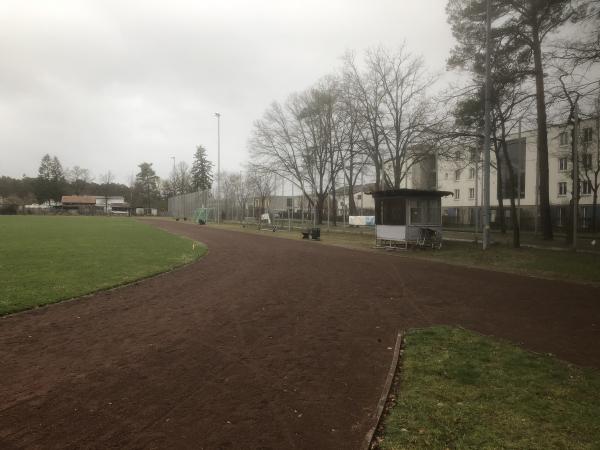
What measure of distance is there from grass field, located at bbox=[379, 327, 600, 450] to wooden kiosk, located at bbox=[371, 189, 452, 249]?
14791mm

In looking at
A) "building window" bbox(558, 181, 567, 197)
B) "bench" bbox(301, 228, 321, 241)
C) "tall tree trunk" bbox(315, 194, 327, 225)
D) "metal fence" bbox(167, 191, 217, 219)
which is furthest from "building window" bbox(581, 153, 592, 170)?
"metal fence" bbox(167, 191, 217, 219)

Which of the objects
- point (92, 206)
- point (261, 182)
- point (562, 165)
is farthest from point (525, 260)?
point (92, 206)

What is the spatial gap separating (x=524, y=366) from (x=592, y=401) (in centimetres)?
100

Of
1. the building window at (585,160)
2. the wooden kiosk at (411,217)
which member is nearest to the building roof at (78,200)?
the wooden kiosk at (411,217)

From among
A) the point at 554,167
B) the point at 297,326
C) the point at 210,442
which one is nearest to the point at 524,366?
the point at 297,326

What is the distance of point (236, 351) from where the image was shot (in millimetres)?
5855

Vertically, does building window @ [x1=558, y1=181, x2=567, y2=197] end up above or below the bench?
above

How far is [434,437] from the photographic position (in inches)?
141

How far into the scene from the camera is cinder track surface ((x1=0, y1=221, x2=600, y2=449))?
382 cm

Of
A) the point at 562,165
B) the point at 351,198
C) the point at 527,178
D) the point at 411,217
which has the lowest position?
the point at 411,217

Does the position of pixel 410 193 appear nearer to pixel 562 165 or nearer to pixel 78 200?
pixel 562 165

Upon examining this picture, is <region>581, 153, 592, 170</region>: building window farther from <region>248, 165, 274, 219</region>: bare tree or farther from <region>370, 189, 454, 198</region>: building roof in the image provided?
<region>248, 165, 274, 219</region>: bare tree

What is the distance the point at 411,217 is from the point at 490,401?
16878mm

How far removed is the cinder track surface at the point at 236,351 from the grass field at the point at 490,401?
41cm
